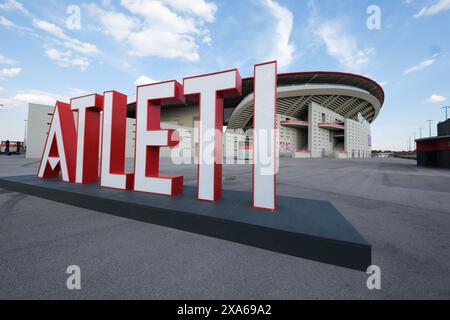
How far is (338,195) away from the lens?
5.08m

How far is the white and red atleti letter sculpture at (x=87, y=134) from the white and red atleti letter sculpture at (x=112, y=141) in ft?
1.98

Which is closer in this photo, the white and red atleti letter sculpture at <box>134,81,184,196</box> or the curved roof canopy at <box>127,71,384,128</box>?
the white and red atleti letter sculpture at <box>134,81,184,196</box>

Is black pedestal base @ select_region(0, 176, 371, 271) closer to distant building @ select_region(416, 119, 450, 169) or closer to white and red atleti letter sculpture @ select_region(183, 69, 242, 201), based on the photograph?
white and red atleti letter sculpture @ select_region(183, 69, 242, 201)

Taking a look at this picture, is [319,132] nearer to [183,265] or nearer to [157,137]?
[157,137]

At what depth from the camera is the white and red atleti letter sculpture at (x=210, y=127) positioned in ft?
10.3

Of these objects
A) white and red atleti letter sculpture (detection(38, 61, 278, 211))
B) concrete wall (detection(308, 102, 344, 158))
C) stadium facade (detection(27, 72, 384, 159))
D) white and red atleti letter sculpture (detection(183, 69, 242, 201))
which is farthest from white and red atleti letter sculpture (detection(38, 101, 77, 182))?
concrete wall (detection(308, 102, 344, 158))

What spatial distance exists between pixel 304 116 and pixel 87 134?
45.2 m

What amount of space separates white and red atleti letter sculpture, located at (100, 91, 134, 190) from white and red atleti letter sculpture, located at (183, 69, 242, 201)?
2.08 metres

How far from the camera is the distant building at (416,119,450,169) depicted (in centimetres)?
1503

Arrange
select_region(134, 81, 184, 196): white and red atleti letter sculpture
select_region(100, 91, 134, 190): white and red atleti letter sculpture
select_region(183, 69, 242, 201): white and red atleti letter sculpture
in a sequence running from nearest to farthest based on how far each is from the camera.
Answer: select_region(183, 69, 242, 201): white and red atleti letter sculpture
select_region(134, 81, 184, 196): white and red atleti letter sculpture
select_region(100, 91, 134, 190): white and red atleti letter sculpture

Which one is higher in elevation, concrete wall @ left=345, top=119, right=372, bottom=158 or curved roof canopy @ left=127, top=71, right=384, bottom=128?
curved roof canopy @ left=127, top=71, right=384, bottom=128
